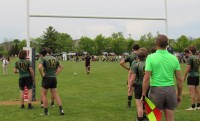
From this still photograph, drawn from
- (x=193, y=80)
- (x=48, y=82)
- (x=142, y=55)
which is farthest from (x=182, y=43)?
(x=142, y=55)

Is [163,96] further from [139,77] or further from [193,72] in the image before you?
[193,72]

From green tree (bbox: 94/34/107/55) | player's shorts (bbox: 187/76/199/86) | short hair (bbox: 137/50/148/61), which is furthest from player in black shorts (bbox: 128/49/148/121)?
green tree (bbox: 94/34/107/55)

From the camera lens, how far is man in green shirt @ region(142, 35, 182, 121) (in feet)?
21.3

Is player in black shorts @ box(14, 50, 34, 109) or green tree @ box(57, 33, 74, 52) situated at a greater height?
green tree @ box(57, 33, 74, 52)

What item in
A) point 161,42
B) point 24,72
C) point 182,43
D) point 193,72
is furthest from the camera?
point 182,43

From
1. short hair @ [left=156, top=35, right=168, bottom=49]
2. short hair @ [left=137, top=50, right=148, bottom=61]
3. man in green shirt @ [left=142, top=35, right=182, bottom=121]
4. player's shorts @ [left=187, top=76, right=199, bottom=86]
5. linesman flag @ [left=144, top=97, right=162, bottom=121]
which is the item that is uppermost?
short hair @ [left=156, top=35, right=168, bottom=49]

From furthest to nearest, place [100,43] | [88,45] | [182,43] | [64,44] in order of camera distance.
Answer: [64,44], [100,43], [88,45], [182,43]

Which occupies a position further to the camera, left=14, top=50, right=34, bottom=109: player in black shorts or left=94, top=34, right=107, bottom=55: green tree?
left=94, top=34, right=107, bottom=55: green tree

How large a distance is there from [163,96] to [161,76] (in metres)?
0.34

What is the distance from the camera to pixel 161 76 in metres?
6.54

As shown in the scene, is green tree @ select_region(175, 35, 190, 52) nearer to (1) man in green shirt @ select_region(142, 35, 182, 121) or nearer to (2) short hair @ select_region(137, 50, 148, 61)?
(2) short hair @ select_region(137, 50, 148, 61)

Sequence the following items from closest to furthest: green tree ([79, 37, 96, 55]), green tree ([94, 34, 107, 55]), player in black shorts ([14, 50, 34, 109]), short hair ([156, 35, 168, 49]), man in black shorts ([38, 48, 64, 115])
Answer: short hair ([156, 35, 168, 49]) → man in black shorts ([38, 48, 64, 115]) → player in black shorts ([14, 50, 34, 109]) → green tree ([79, 37, 96, 55]) → green tree ([94, 34, 107, 55])

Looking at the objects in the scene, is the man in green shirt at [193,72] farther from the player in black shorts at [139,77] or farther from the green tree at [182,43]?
the green tree at [182,43]

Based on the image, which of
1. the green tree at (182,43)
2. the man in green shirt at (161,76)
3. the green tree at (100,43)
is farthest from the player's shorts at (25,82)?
the green tree at (100,43)
